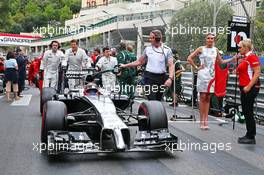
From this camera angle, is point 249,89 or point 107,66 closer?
point 249,89

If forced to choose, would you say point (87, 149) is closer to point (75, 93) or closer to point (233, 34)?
point (75, 93)

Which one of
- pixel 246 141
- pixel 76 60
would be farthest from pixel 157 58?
pixel 76 60

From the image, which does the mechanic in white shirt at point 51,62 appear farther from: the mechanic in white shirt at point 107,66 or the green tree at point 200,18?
the green tree at point 200,18

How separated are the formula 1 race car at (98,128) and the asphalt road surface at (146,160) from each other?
180 mm

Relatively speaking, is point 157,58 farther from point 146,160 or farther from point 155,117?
point 146,160

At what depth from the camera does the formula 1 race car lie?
5.81m

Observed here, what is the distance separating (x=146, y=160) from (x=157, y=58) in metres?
2.34

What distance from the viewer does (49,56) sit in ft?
38.2

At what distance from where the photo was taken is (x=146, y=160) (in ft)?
19.7

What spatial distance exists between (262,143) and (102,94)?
9.14 feet

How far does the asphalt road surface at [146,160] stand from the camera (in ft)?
18.0

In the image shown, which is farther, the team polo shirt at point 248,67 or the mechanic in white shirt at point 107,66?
the mechanic in white shirt at point 107,66

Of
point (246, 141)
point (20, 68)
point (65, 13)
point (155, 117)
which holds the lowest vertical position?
point (246, 141)

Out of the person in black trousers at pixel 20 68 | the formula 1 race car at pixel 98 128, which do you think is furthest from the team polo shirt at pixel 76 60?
the person in black trousers at pixel 20 68
